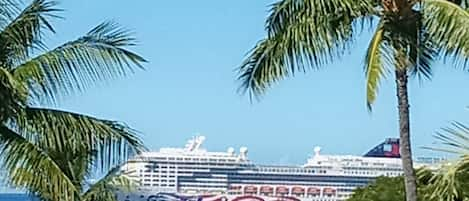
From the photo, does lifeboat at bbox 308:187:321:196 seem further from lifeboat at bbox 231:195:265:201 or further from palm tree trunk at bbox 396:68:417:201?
palm tree trunk at bbox 396:68:417:201

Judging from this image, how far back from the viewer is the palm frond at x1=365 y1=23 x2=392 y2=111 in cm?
1266

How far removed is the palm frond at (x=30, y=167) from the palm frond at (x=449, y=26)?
4.55 metres

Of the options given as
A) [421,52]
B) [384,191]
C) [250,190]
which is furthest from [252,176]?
[421,52]

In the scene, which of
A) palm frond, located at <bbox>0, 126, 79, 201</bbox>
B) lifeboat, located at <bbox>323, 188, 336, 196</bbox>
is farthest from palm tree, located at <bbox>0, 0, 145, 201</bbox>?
lifeboat, located at <bbox>323, 188, 336, 196</bbox>

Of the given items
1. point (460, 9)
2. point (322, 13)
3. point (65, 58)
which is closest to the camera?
point (460, 9)

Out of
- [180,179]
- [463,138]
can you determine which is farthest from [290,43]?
[180,179]

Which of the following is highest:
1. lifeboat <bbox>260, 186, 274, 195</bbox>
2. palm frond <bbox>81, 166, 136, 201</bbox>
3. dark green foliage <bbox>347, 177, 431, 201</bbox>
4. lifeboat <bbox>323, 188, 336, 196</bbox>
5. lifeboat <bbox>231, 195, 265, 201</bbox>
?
lifeboat <bbox>323, 188, 336, 196</bbox>

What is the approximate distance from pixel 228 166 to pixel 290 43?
60495 millimetres

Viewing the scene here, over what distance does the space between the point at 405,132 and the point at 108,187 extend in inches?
195

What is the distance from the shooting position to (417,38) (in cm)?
1395

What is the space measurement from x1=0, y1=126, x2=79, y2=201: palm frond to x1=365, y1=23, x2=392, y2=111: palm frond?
12.0ft

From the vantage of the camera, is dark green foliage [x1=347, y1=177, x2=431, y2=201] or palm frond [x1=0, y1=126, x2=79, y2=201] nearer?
palm frond [x1=0, y1=126, x2=79, y2=201]

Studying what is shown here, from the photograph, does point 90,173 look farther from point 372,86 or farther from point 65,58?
point 372,86

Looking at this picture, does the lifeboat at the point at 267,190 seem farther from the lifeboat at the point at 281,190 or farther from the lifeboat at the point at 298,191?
the lifeboat at the point at 298,191
